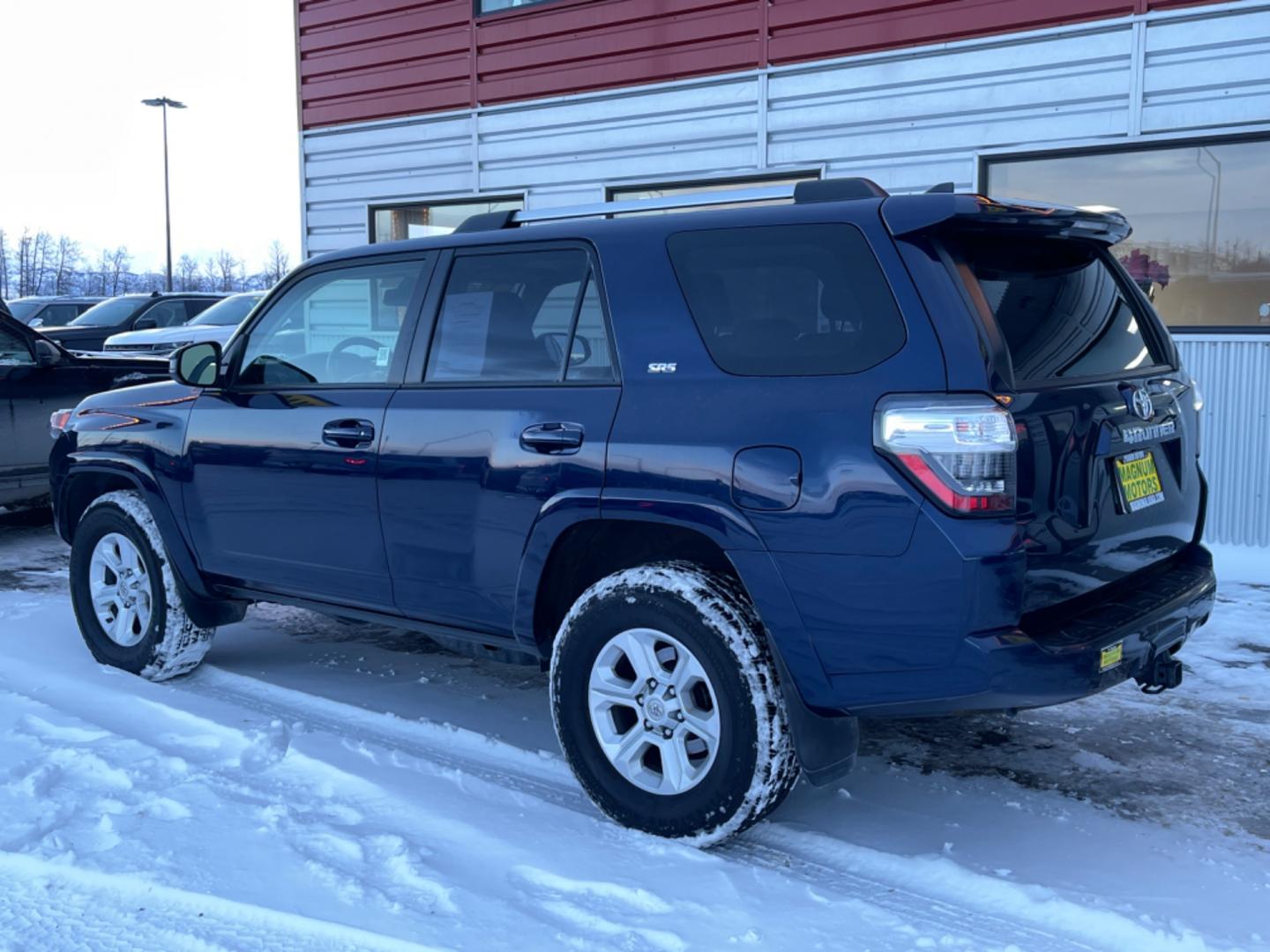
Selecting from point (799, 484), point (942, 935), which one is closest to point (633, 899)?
point (942, 935)

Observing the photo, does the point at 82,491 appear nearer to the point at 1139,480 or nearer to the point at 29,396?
the point at 29,396

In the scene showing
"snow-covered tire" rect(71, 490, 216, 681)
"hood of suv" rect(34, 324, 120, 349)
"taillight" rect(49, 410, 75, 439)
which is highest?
"hood of suv" rect(34, 324, 120, 349)

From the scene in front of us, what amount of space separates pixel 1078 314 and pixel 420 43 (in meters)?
8.47

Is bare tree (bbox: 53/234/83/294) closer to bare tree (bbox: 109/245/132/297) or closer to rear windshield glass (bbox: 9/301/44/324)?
bare tree (bbox: 109/245/132/297)

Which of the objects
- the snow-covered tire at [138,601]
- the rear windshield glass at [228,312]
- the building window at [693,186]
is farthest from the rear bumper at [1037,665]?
the rear windshield glass at [228,312]

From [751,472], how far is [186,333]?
15211 millimetres

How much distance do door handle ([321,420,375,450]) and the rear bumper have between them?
6.31 ft

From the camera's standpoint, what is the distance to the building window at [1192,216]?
7273mm

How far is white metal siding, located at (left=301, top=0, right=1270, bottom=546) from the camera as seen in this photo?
723 cm

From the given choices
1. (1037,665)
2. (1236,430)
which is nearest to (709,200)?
(1037,665)

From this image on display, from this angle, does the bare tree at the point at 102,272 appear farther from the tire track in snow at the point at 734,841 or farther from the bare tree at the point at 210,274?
the tire track in snow at the point at 734,841

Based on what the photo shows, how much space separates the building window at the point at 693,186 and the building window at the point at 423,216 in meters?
1.15

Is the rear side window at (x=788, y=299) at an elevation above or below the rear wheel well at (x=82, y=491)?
above

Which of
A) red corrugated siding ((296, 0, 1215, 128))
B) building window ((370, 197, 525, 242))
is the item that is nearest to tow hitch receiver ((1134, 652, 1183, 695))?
red corrugated siding ((296, 0, 1215, 128))
